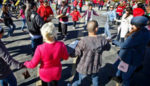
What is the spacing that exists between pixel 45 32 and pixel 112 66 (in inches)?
138

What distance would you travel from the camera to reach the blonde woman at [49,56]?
2.47m

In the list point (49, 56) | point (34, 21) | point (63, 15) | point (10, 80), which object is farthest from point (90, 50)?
point (63, 15)

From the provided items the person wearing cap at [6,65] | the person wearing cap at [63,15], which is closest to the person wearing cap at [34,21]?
the person wearing cap at [6,65]

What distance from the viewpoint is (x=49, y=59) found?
2570mm

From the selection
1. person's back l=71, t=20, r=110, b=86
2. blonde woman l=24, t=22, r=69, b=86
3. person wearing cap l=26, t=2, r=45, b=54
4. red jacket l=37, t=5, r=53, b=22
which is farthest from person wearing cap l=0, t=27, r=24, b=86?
red jacket l=37, t=5, r=53, b=22

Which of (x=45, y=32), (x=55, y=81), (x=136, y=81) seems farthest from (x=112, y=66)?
(x=45, y=32)

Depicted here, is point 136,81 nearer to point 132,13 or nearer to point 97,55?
point 97,55

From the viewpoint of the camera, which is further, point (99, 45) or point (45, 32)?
point (99, 45)

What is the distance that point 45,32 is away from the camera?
243cm

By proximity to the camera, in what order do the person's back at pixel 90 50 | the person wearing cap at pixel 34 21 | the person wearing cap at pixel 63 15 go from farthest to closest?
the person wearing cap at pixel 63 15, the person wearing cap at pixel 34 21, the person's back at pixel 90 50

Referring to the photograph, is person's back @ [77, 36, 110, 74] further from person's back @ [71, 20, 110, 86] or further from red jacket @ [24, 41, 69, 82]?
red jacket @ [24, 41, 69, 82]

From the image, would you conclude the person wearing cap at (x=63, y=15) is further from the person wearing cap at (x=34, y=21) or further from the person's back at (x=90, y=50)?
the person's back at (x=90, y=50)

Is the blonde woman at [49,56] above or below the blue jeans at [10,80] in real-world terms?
above

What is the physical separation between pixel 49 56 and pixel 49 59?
0.24 ft
